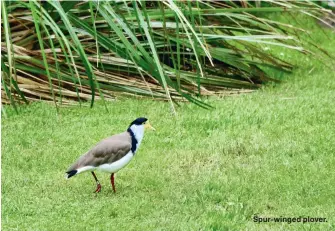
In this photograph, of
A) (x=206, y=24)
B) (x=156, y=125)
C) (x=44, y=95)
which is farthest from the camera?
(x=206, y=24)

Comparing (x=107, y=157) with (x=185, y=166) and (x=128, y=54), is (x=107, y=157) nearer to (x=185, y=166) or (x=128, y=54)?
(x=185, y=166)

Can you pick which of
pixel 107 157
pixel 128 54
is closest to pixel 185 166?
pixel 107 157

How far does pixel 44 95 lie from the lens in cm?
868

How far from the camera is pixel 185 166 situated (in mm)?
6805

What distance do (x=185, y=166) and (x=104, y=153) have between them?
1.06 m

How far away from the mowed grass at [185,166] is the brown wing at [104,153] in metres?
0.28

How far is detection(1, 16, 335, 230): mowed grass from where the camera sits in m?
5.69

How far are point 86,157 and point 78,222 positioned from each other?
52cm

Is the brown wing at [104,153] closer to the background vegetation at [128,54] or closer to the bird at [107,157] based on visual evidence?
the bird at [107,157]

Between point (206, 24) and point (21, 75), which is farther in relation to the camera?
point (206, 24)

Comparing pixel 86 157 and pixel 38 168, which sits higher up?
pixel 86 157

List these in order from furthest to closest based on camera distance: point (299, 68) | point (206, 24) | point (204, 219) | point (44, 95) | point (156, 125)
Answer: point (299, 68), point (206, 24), point (44, 95), point (156, 125), point (204, 219)

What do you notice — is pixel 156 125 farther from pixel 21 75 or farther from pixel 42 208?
pixel 42 208

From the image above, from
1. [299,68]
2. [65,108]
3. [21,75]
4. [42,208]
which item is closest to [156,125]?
[65,108]
